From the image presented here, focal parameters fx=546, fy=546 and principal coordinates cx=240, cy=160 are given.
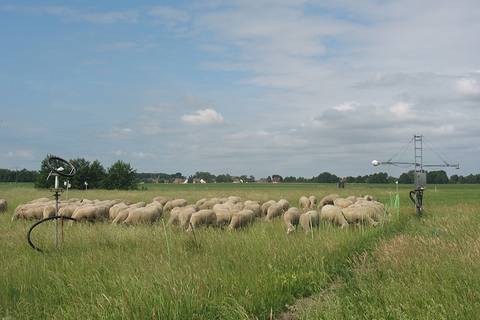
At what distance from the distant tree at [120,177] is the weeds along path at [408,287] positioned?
7134cm

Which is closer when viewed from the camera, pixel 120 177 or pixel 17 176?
pixel 120 177

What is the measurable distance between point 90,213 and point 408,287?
53.0ft

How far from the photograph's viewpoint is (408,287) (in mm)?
7441

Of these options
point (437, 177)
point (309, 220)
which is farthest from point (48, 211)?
point (437, 177)

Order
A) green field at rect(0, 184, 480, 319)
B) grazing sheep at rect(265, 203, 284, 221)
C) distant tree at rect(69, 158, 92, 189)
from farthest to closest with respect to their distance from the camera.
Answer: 1. distant tree at rect(69, 158, 92, 189)
2. grazing sheep at rect(265, 203, 284, 221)
3. green field at rect(0, 184, 480, 319)

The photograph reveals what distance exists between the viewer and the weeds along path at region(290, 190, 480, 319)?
652cm

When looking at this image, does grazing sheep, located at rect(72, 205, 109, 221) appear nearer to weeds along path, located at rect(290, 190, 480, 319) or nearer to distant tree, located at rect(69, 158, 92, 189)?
weeds along path, located at rect(290, 190, 480, 319)

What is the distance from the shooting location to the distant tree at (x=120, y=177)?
78750 millimetres

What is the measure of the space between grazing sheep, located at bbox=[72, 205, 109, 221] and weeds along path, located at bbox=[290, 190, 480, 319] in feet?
45.2

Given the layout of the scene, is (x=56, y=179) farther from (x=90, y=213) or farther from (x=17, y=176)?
(x=17, y=176)

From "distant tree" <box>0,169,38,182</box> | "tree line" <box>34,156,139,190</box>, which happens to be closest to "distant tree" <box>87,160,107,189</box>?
"tree line" <box>34,156,139,190</box>

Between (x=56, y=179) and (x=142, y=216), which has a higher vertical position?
(x=56, y=179)

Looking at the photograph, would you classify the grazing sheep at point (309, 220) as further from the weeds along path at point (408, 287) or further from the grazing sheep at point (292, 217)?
the weeds along path at point (408, 287)

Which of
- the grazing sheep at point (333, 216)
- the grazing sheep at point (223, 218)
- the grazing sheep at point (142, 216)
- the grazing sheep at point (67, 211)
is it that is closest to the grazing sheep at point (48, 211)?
the grazing sheep at point (67, 211)
